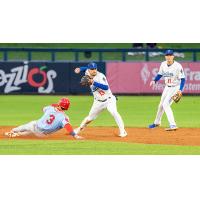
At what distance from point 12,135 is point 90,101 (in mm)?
10783

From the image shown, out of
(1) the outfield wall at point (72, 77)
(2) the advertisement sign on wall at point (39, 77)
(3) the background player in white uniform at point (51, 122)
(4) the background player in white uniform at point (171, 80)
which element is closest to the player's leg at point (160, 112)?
(4) the background player in white uniform at point (171, 80)

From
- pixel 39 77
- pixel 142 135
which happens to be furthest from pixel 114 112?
pixel 39 77

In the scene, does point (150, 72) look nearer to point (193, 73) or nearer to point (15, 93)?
point (193, 73)

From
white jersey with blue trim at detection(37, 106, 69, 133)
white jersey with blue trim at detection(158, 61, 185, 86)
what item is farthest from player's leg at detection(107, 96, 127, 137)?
white jersey with blue trim at detection(158, 61, 185, 86)

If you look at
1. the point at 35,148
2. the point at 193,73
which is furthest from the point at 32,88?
the point at 35,148

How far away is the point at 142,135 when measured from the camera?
65.9ft

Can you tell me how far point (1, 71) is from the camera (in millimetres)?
31516

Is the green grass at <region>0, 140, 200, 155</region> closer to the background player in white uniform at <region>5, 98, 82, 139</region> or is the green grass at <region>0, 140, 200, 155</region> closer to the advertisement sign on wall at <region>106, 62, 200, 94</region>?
the background player in white uniform at <region>5, 98, 82, 139</region>

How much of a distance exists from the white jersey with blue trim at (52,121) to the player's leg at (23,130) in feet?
0.68

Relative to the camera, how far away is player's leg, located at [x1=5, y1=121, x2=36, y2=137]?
18.6m

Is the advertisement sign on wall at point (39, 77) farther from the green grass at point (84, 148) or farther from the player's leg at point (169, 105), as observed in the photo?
the green grass at point (84, 148)

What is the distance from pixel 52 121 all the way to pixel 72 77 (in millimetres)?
13751

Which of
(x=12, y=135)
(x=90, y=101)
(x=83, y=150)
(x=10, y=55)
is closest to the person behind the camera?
(x=83, y=150)

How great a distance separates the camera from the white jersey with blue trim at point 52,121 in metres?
17.9
